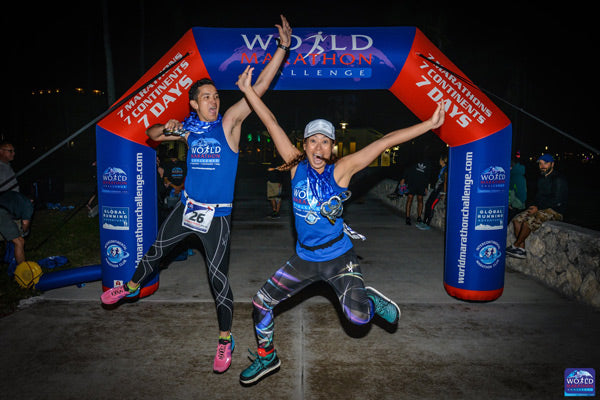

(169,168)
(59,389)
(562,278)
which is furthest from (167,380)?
(169,168)

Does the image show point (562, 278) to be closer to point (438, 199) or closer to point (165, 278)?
point (438, 199)

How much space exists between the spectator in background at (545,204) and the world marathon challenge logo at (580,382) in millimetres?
2994

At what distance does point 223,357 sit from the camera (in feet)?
10.8

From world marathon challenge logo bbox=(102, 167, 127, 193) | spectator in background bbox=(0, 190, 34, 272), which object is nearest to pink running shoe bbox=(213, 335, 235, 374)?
world marathon challenge logo bbox=(102, 167, 127, 193)

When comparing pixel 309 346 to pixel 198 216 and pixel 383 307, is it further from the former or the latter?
pixel 198 216

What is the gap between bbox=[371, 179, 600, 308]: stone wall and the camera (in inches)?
187

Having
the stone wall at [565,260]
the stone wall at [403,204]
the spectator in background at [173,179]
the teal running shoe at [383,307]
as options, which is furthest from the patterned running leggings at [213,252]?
the stone wall at [403,204]

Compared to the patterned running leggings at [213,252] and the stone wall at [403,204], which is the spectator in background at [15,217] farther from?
the stone wall at [403,204]

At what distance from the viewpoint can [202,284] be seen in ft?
18.5

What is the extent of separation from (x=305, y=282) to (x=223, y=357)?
0.95 metres

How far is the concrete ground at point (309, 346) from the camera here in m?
3.09

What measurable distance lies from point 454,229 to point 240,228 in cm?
630

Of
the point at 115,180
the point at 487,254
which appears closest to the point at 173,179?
the point at 115,180

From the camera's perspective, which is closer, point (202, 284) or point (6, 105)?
point (202, 284)
